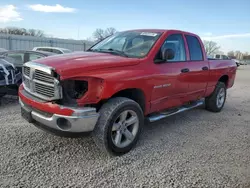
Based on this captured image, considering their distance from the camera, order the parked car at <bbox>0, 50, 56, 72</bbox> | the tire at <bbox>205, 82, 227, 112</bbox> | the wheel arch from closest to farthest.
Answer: the tire at <bbox>205, 82, 227, 112</bbox> → the wheel arch → the parked car at <bbox>0, 50, 56, 72</bbox>

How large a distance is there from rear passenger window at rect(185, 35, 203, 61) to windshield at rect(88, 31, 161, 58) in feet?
3.21

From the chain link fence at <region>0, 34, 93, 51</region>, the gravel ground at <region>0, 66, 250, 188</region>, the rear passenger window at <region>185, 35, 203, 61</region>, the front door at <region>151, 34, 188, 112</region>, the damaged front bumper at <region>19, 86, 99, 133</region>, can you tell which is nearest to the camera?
the gravel ground at <region>0, 66, 250, 188</region>

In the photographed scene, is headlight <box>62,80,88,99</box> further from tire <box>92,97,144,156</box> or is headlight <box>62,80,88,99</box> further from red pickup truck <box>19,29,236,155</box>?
tire <box>92,97,144,156</box>

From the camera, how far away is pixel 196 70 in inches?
207

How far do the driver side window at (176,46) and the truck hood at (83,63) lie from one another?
0.98 m

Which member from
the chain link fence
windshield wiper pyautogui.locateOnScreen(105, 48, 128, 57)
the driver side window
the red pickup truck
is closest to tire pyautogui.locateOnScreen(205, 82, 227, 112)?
the red pickup truck

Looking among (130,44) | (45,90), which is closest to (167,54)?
(130,44)

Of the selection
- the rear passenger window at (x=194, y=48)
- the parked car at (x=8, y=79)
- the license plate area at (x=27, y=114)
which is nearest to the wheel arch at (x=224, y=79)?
the rear passenger window at (x=194, y=48)

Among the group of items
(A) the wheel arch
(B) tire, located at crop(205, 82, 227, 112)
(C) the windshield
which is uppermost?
(C) the windshield

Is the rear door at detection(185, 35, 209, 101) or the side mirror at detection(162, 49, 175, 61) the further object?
the rear door at detection(185, 35, 209, 101)

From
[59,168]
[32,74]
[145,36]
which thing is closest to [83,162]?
[59,168]

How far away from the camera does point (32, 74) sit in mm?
3684

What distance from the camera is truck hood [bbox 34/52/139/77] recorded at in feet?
10.7

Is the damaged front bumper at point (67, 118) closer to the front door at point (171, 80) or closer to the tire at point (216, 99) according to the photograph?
the front door at point (171, 80)
